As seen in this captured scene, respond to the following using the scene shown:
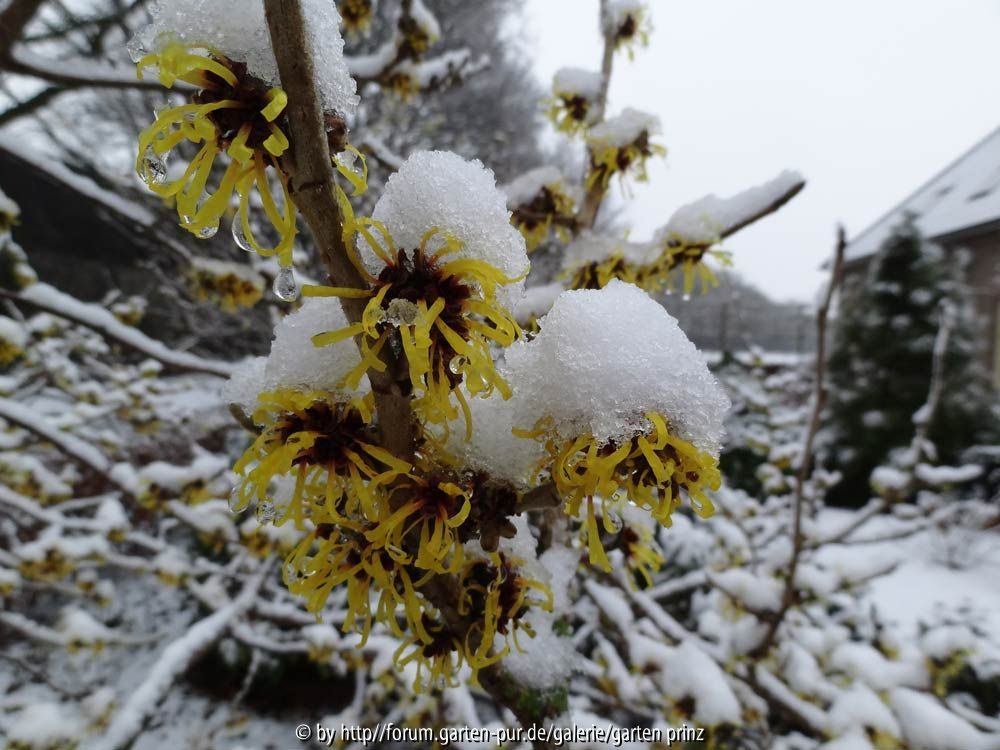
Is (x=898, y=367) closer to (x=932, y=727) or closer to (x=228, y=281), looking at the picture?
(x=932, y=727)

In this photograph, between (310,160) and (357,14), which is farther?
(357,14)

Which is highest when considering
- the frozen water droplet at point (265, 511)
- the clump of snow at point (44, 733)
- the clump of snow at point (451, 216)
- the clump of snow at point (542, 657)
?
the clump of snow at point (451, 216)

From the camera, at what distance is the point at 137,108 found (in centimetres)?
982

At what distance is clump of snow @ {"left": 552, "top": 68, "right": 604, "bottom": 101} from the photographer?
1624 mm

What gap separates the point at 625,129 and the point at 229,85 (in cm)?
114

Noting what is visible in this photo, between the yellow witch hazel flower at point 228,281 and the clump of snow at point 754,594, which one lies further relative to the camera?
the yellow witch hazel flower at point 228,281

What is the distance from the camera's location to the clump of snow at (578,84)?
162 centimetres

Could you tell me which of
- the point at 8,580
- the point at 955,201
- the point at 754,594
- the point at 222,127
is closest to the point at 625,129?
the point at 222,127

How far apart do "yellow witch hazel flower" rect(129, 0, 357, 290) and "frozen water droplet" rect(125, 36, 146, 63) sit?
0.11 ft

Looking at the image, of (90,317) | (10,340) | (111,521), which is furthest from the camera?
(111,521)

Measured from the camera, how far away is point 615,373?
61 centimetres

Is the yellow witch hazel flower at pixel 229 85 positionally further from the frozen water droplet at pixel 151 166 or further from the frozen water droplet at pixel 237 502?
the frozen water droplet at pixel 237 502

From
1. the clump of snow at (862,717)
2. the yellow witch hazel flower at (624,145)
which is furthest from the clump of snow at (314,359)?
the clump of snow at (862,717)

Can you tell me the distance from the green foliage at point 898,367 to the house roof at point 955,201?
3.32ft
